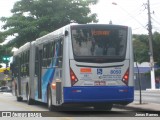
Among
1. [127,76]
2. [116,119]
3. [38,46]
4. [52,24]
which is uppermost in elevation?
[52,24]

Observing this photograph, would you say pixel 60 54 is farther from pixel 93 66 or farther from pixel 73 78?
pixel 93 66

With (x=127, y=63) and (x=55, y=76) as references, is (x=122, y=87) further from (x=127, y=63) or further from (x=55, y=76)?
(x=55, y=76)

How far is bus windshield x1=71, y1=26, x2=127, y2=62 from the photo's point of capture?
57.3 ft

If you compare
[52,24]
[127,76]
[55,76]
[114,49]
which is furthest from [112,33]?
[52,24]

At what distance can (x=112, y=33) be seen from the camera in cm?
1786

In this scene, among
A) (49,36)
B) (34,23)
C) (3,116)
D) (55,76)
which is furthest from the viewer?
(34,23)

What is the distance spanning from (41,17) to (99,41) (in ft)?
101

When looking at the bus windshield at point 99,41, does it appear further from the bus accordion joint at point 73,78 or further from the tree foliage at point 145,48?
the tree foliage at point 145,48

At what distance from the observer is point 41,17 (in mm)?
47906

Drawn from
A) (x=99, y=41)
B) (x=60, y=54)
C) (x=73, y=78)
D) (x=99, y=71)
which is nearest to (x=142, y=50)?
(x=60, y=54)

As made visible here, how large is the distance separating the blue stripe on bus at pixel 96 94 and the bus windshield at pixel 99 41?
3.88 ft

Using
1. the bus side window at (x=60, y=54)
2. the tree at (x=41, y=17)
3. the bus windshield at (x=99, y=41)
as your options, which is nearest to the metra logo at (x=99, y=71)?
the bus windshield at (x=99, y=41)

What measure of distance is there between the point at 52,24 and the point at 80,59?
3064 centimetres

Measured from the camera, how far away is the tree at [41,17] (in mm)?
47312
